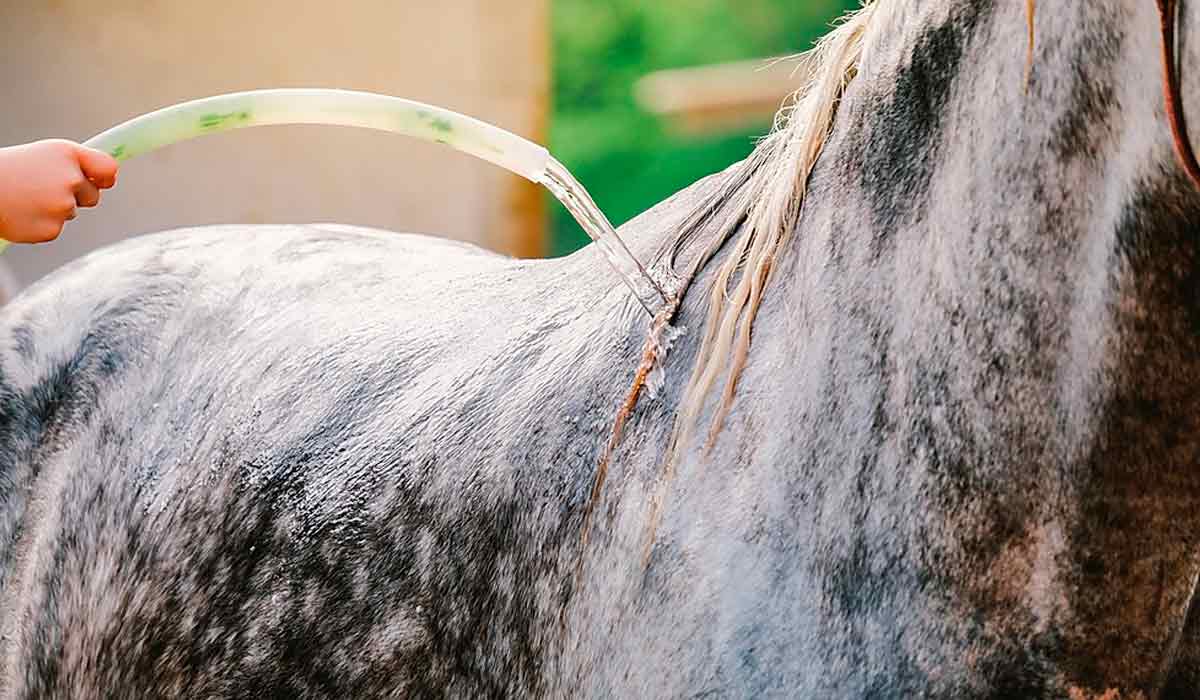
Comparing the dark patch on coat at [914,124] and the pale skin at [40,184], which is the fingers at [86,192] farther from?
the dark patch on coat at [914,124]

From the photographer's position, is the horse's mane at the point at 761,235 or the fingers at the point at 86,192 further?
the fingers at the point at 86,192

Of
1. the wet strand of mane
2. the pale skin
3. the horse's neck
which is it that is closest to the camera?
the horse's neck

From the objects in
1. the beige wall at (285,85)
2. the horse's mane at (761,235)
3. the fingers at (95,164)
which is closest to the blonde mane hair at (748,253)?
the horse's mane at (761,235)

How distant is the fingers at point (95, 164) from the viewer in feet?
4.54

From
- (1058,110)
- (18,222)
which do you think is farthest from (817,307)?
(18,222)

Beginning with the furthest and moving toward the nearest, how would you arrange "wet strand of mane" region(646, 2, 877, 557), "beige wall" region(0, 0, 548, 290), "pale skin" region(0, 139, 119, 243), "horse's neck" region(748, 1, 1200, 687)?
"beige wall" region(0, 0, 548, 290) → "pale skin" region(0, 139, 119, 243) → "wet strand of mane" region(646, 2, 877, 557) → "horse's neck" region(748, 1, 1200, 687)

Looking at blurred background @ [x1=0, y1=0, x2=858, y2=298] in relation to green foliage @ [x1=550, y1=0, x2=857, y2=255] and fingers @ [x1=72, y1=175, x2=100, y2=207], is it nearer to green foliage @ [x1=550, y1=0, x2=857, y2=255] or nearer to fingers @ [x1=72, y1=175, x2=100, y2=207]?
green foliage @ [x1=550, y1=0, x2=857, y2=255]

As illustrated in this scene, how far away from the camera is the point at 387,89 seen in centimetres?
625

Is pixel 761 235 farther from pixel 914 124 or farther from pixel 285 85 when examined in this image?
pixel 285 85

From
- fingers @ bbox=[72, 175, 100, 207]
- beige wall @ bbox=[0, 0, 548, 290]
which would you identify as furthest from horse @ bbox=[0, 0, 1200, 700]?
beige wall @ bbox=[0, 0, 548, 290]

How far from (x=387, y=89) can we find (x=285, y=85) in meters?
0.45

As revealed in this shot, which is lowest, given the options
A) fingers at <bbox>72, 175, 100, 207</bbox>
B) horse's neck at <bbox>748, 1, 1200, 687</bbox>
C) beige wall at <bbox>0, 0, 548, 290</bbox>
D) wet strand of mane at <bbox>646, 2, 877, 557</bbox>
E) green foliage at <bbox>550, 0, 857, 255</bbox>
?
horse's neck at <bbox>748, 1, 1200, 687</bbox>

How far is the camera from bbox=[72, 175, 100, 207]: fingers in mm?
1397

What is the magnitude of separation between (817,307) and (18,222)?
30.7 inches
